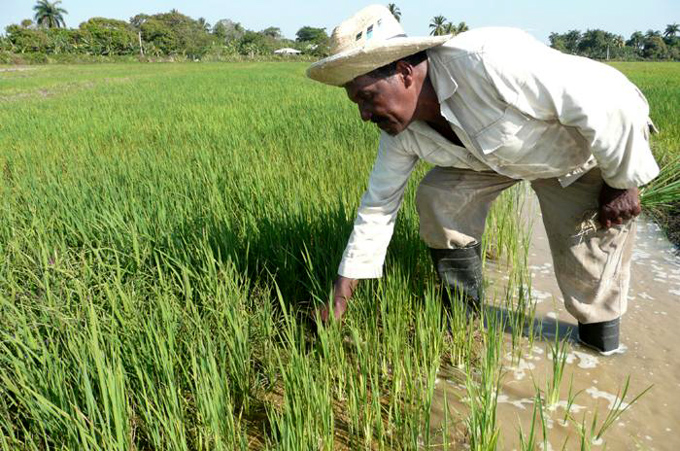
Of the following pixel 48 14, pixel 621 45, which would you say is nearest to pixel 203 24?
pixel 48 14

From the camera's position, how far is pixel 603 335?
5.50 ft

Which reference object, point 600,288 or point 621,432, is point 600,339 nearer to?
point 600,288

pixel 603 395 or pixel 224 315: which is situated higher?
pixel 224 315

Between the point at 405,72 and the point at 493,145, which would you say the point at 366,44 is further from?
the point at 493,145

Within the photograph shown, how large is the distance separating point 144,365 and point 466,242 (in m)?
1.12

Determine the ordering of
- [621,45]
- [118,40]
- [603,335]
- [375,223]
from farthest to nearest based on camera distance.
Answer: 1. [621,45]
2. [118,40]
3. [603,335]
4. [375,223]

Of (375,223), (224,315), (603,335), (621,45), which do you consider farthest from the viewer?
(621,45)

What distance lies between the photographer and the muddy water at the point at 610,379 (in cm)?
134

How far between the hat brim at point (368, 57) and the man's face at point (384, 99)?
0.03 metres

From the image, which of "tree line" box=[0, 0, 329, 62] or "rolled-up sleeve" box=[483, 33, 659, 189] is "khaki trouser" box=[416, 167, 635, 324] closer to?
"rolled-up sleeve" box=[483, 33, 659, 189]

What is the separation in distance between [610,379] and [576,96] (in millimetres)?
952

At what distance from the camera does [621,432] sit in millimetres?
1345

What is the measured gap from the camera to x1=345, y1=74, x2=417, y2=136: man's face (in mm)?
1266

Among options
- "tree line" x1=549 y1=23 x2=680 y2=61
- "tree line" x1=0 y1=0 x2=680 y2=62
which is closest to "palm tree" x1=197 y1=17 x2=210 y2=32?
"tree line" x1=0 y1=0 x2=680 y2=62
